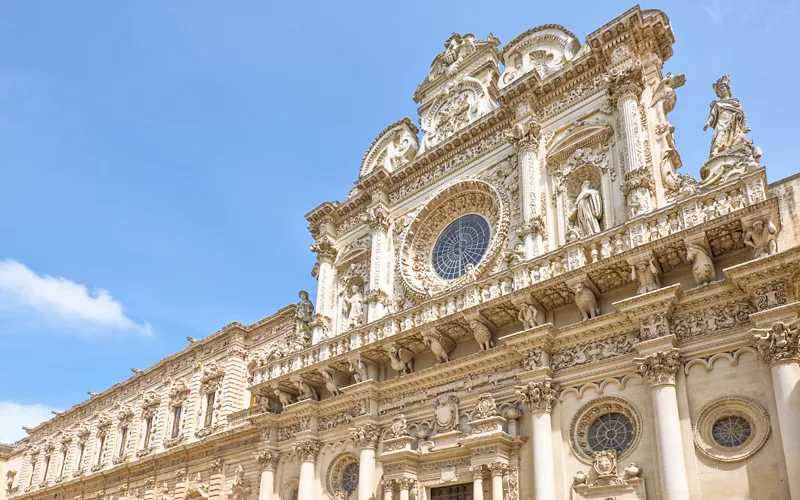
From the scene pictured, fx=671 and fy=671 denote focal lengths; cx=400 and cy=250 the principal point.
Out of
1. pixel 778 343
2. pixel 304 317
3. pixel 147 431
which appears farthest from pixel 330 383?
pixel 147 431

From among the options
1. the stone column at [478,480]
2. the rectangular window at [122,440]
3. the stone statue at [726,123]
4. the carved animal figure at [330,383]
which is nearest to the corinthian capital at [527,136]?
the stone statue at [726,123]

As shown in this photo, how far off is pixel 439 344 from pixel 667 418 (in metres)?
5.65

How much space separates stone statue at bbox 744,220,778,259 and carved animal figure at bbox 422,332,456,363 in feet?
22.8

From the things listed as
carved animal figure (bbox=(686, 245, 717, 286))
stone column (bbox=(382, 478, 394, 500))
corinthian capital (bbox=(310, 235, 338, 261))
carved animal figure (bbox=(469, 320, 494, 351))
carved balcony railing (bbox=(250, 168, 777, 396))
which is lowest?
stone column (bbox=(382, 478, 394, 500))

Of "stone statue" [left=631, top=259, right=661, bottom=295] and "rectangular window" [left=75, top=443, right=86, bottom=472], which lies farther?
"rectangular window" [left=75, top=443, right=86, bottom=472]

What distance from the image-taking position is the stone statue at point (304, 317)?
21.8 metres

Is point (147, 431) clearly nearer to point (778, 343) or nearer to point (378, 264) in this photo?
point (378, 264)

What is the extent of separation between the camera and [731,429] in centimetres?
1124

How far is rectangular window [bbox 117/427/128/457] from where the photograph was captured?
29922mm

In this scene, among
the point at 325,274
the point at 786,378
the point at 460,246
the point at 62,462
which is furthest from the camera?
the point at 62,462

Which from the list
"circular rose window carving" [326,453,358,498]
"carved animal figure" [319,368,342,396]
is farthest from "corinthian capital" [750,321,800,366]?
"carved animal figure" [319,368,342,396]

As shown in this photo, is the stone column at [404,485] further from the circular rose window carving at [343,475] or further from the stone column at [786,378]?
the stone column at [786,378]

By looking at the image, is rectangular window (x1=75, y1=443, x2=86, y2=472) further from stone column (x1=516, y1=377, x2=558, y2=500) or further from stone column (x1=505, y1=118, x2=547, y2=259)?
stone column (x1=516, y1=377, x2=558, y2=500)

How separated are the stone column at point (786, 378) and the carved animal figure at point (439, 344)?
682cm
